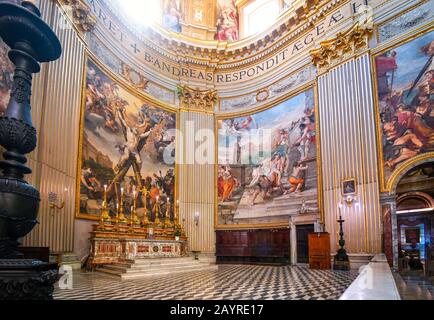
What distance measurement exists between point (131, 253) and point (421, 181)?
12.9 m

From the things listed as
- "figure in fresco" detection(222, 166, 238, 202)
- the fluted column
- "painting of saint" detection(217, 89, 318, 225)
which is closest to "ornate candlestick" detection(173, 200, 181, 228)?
the fluted column

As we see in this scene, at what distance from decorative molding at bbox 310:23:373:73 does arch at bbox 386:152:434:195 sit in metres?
5.01

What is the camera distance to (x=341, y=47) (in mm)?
14078

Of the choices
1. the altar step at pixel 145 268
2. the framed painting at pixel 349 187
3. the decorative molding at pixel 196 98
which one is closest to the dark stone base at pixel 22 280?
the altar step at pixel 145 268

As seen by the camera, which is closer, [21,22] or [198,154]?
[21,22]

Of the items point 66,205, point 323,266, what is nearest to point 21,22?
point 66,205

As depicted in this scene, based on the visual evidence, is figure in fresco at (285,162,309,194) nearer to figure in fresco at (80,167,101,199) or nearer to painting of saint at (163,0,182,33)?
figure in fresco at (80,167,101,199)

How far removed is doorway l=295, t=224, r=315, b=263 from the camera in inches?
548

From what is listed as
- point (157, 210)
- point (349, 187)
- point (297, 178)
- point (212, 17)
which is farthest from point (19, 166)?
point (212, 17)

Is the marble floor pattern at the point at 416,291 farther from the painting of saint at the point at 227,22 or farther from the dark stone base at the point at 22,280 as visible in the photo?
the painting of saint at the point at 227,22

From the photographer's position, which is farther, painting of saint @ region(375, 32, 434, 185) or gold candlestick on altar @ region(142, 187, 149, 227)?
gold candlestick on altar @ region(142, 187, 149, 227)

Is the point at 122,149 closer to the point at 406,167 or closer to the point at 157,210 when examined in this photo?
the point at 157,210
